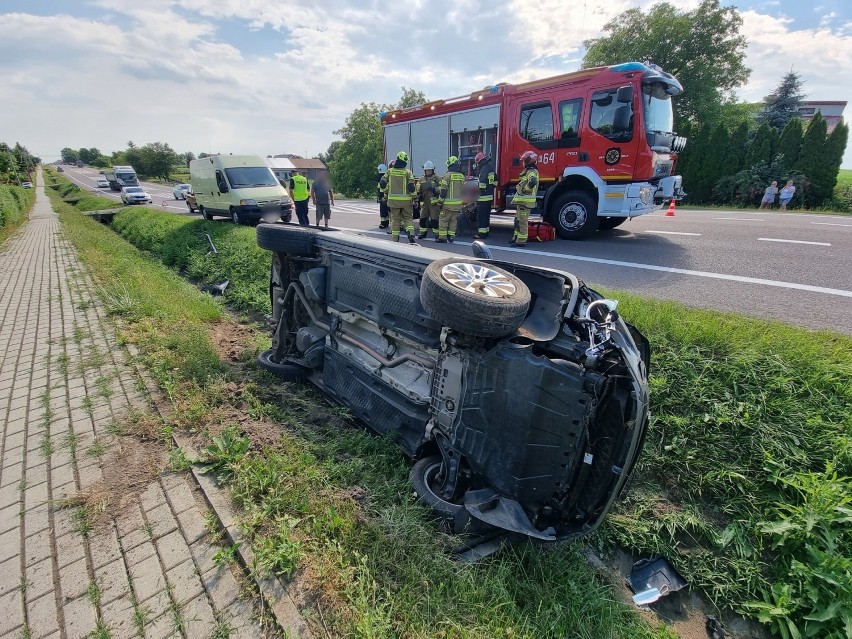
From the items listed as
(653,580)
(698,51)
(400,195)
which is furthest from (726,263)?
(698,51)

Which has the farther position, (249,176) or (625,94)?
(249,176)

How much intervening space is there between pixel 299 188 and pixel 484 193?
17.0ft

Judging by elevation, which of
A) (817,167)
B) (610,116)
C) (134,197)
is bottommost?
(134,197)

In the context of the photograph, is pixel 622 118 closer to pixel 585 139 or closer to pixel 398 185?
pixel 585 139

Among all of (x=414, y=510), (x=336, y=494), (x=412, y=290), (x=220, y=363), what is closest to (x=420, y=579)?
(x=414, y=510)

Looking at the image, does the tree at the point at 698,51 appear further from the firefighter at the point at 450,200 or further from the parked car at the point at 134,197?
the parked car at the point at 134,197

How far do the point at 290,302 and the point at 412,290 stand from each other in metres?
1.75

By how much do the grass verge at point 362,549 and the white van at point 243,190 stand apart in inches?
387

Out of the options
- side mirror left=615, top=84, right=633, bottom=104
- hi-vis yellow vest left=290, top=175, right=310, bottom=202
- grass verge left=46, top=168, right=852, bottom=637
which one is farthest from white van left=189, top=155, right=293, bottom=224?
grass verge left=46, top=168, right=852, bottom=637

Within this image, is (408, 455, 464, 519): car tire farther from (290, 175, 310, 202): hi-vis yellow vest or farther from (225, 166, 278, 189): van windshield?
(225, 166, 278, 189): van windshield

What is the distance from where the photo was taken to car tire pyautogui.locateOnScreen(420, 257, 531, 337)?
1868mm

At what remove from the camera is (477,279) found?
2123mm

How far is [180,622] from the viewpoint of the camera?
166cm

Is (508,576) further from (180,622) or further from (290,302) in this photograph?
(290,302)
